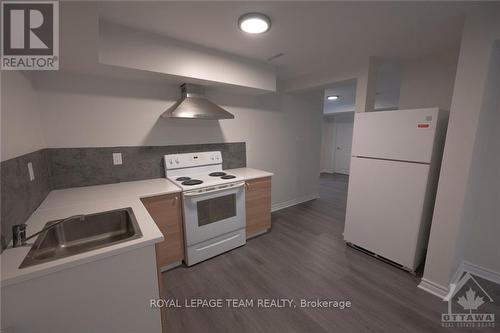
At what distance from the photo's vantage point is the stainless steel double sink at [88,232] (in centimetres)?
116

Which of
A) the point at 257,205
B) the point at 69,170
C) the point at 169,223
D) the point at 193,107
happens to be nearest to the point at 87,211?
the point at 169,223

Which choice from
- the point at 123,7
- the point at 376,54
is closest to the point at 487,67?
the point at 376,54

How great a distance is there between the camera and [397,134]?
1.99m

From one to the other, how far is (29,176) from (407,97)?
3.83 m

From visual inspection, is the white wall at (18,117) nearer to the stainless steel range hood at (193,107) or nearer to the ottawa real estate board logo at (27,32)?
the ottawa real estate board logo at (27,32)

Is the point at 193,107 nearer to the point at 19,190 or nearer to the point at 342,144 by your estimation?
the point at 19,190

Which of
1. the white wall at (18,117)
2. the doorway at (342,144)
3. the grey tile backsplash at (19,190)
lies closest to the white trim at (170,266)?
the grey tile backsplash at (19,190)

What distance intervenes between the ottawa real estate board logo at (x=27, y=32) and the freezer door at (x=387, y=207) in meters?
2.93

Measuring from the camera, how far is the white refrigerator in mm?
1854

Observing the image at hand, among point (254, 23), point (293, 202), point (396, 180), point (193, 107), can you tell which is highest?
point (254, 23)

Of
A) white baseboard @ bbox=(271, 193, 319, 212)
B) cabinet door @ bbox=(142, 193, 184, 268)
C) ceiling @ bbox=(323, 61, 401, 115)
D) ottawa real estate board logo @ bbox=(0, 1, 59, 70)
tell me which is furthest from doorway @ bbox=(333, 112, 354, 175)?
ottawa real estate board logo @ bbox=(0, 1, 59, 70)

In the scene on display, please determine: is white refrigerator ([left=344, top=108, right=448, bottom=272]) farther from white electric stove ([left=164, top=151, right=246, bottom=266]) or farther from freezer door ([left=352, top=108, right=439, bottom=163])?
white electric stove ([left=164, top=151, right=246, bottom=266])

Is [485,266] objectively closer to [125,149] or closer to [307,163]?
[307,163]

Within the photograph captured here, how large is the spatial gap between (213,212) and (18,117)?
1709 mm
